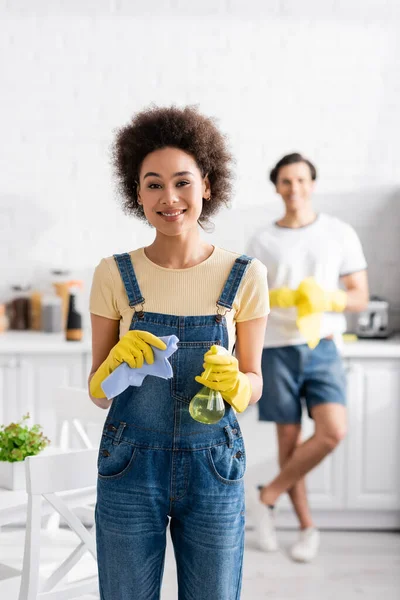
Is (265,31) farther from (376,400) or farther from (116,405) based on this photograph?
(116,405)

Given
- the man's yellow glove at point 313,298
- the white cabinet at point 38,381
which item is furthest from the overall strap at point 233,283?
the white cabinet at point 38,381

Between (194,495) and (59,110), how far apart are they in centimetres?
285

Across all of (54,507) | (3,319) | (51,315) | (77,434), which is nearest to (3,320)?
(3,319)

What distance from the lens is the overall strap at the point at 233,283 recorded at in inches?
60.1

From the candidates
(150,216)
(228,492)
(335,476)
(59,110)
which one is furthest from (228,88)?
(228,492)

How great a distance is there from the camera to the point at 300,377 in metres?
3.15

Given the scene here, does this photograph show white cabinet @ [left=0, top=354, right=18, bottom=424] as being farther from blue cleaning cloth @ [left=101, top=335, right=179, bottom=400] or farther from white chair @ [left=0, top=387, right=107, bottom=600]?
blue cleaning cloth @ [left=101, top=335, right=179, bottom=400]

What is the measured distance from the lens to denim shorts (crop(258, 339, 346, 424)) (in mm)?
3131

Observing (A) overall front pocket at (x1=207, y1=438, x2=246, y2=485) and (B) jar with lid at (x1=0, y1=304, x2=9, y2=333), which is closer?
(A) overall front pocket at (x1=207, y1=438, x2=246, y2=485)

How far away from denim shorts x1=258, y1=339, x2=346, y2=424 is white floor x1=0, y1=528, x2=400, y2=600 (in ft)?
1.88

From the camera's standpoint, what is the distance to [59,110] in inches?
155

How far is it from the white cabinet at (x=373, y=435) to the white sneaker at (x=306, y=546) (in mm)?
336

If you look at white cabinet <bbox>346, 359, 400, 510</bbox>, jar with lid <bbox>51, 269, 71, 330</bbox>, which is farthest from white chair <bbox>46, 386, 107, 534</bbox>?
white cabinet <bbox>346, 359, 400, 510</bbox>

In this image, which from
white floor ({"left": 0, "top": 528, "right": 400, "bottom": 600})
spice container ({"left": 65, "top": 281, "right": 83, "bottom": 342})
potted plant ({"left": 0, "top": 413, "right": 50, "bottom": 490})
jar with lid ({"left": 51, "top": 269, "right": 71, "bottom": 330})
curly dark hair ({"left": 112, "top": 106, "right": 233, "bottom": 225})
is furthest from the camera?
jar with lid ({"left": 51, "top": 269, "right": 71, "bottom": 330})
